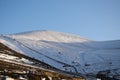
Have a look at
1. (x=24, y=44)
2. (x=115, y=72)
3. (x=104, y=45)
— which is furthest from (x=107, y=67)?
(x=104, y=45)

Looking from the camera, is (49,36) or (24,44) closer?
(24,44)

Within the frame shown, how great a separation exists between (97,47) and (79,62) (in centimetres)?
1295

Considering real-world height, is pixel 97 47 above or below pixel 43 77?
above

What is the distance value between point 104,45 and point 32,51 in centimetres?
1861

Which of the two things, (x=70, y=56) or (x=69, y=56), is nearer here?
(x=69, y=56)

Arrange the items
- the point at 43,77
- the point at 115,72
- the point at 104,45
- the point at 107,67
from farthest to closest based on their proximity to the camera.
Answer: the point at 104,45 < the point at 107,67 < the point at 115,72 < the point at 43,77

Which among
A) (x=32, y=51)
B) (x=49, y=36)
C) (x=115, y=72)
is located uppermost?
(x=49, y=36)

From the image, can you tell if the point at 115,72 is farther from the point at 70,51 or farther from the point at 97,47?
the point at 97,47

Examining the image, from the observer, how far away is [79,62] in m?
33.6

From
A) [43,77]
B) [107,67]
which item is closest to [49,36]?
[107,67]

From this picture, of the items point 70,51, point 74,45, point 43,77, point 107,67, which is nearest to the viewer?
point 43,77

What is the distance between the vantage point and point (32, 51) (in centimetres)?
3350

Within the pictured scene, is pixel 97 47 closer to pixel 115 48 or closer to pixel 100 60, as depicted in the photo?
pixel 115 48

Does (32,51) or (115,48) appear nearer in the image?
(32,51)
